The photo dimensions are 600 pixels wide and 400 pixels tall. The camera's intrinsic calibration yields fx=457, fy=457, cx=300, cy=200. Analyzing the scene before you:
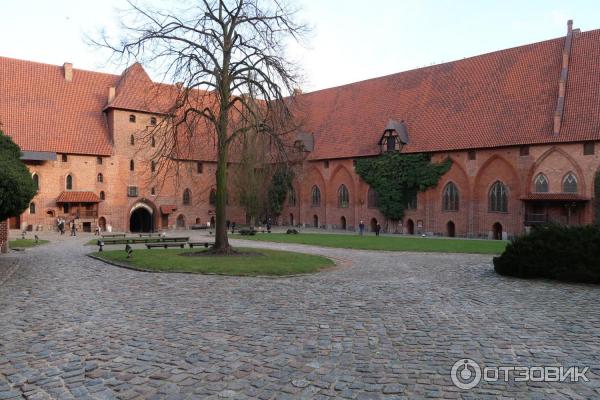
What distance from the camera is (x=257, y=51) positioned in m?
19.3

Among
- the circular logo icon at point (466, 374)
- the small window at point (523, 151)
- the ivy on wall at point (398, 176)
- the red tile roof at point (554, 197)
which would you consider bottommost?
the circular logo icon at point (466, 374)

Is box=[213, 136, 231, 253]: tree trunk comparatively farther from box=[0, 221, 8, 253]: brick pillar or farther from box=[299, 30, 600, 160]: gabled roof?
box=[0, 221, 8, 253]: brick pillar

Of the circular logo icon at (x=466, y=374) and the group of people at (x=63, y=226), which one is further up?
the group of people at (x=63, y=226)

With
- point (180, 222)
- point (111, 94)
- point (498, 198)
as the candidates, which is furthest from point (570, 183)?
point (111, 94)

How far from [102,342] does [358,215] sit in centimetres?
3946

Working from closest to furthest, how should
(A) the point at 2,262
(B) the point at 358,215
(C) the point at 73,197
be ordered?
(A) the point at 2,262 → (C) the point at 73,197 → (B) the point at 358,215

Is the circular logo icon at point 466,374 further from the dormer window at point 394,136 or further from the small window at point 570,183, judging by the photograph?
the dormer window at point 394,136

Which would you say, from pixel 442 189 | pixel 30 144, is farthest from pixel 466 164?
pixel 30 144

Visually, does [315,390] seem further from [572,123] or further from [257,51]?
[572,123]

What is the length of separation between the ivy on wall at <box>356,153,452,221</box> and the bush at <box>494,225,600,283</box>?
2500 centimetres

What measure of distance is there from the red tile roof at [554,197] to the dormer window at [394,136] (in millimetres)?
11797

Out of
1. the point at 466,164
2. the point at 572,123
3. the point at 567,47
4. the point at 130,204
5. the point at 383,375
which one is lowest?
the point at 383,375

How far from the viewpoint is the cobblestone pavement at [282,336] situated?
5.67m

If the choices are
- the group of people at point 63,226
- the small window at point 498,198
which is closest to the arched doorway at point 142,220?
the group of people at point 63,226
